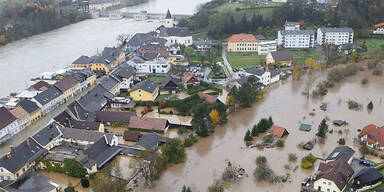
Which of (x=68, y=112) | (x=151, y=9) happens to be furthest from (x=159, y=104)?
(x=151, y=9)

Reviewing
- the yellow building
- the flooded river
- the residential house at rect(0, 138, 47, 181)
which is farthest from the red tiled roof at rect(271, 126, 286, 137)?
the flooded river

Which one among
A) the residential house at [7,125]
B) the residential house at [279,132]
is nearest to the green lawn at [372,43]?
the residential house at [279,132]

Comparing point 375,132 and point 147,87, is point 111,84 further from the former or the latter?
point 375,132

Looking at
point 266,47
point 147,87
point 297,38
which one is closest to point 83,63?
point 147,87

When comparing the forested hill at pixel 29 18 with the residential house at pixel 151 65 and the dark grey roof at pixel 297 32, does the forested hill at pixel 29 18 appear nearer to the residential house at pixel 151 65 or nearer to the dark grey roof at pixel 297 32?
the residential house at pixel 151 65

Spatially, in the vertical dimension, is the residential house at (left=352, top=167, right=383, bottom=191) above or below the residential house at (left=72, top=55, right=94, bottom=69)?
below

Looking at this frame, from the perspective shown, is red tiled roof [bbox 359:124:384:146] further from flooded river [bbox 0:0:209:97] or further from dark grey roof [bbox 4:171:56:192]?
flooded river [bbox 0:0:209:97]
